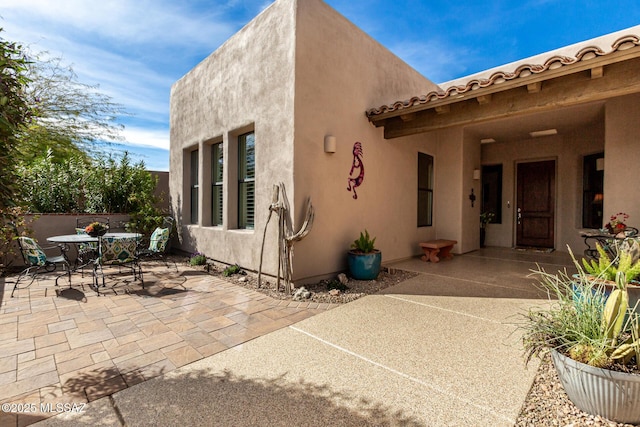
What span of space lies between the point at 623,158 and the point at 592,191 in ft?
8.42

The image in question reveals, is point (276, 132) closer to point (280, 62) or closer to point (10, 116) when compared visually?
point (280, 62)

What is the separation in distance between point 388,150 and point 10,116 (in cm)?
575

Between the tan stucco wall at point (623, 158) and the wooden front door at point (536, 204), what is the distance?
2.94 metres

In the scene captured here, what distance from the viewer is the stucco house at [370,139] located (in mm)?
4527

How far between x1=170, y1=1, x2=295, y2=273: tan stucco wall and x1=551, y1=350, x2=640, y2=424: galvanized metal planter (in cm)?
366

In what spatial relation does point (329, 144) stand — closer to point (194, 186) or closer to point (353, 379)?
point (353, 379)

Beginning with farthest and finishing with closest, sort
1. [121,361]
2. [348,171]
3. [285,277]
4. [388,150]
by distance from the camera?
[388,150]
[348,171]
[285,277]
[121,361]

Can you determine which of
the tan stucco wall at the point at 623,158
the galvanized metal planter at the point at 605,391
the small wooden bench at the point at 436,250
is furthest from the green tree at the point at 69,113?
the tan stucco wall at the point at 623,158

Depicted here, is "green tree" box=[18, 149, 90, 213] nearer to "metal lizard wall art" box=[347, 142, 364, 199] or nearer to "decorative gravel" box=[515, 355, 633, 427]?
"metal lizard wall art" box=[347, 142, 364, 199]

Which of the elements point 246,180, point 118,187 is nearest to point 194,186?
point 118,187

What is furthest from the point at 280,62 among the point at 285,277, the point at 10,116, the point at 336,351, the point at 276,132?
the point at 336,351

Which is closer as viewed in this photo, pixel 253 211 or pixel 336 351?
pixel 336 351

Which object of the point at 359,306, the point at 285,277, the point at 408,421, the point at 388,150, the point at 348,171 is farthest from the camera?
the point at 388,150

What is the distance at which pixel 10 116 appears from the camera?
1.59 metres
